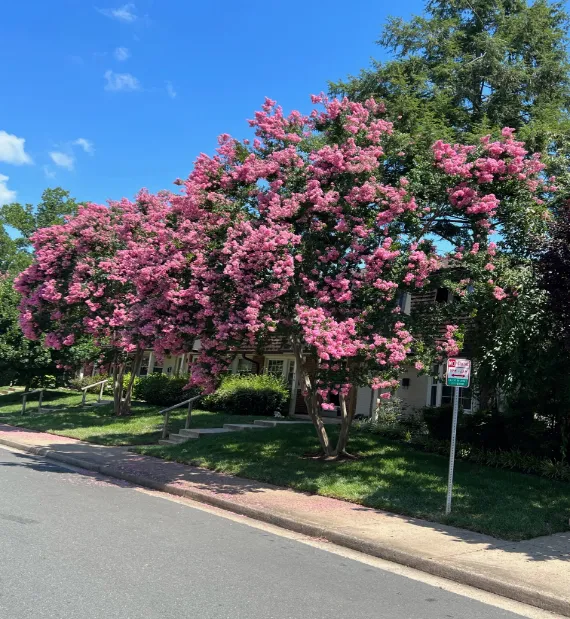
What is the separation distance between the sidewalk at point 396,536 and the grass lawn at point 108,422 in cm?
425

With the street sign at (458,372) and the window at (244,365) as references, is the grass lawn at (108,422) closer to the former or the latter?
the window at (244,365)

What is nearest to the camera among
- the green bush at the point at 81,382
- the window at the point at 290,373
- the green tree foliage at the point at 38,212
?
the window at the point at 290,373

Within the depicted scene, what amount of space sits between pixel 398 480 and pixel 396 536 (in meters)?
3.08

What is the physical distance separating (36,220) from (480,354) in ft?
168

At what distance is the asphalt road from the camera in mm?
4473

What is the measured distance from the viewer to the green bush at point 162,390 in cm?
2338

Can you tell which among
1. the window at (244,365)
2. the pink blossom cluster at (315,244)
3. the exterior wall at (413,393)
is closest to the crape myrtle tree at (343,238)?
the pink blossom cluster at (315,244)

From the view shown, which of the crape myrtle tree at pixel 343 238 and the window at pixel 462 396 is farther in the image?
the window at pixel 462 396

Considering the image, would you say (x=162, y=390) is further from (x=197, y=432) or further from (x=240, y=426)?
(x=197, y=432)

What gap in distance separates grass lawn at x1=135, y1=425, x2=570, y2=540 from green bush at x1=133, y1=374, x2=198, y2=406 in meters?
8.95

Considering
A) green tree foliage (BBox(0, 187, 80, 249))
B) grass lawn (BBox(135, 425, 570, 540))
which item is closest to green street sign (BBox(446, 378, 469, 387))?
grass lawn (BBox(135, 425, 570, 540))

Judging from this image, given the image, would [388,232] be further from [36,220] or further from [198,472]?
[36,220]

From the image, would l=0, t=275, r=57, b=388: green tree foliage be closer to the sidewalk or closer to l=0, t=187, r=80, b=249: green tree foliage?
the sidewalk

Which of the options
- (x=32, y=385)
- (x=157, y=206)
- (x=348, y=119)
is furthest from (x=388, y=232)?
(x=32, y=385)
